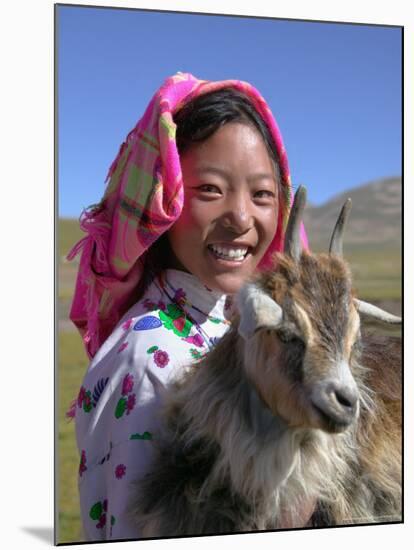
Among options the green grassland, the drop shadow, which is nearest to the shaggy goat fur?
the green grassland

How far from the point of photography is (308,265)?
249 centimetres

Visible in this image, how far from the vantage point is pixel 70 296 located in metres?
3.99

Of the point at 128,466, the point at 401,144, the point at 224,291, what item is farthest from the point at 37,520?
the point at 401,144

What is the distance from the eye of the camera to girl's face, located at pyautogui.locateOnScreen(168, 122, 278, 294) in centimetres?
296

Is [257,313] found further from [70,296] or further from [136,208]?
[70,296]

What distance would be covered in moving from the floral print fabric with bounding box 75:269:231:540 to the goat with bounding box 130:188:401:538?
72 millimetres

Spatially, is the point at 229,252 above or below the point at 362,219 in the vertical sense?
below

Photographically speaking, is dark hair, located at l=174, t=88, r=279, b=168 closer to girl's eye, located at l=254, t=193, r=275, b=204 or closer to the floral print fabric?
girl's eye, located at l=254, t=193, r=275, b=204

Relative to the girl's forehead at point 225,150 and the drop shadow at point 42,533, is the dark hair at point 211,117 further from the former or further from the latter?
the drop shadow at point 42,533

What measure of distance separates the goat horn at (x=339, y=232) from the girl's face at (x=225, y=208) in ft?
1.39

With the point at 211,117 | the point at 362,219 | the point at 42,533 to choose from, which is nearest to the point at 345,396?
the point at 211,117

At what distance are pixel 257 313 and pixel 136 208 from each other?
0.83 metres

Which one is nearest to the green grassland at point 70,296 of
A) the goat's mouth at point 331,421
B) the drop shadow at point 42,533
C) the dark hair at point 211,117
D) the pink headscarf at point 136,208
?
the drop shadow at point 42,533

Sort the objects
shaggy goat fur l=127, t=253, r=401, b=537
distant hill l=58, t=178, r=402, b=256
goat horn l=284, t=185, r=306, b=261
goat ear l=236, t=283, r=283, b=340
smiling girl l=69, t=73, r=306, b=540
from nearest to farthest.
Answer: goat ear l=236, t=283, r=283, b=340 → shaggy goat fur l=127, t=253, r=401, b=537 → goat horn l=284, t=185, r=306, b=261 → smiling girl l=69, t=73, r=306, b=540 → distant hill l=58, t=178, r=402, b=256
